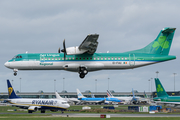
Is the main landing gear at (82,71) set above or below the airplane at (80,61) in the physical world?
below

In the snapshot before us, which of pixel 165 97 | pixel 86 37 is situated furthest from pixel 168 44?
pixel 165 97

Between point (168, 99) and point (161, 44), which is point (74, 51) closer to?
point (161, 44)

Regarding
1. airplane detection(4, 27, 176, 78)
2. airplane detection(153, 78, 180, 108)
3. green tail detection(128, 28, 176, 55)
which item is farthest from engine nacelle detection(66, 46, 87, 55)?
airplane detection(153, 78, 180, 108)

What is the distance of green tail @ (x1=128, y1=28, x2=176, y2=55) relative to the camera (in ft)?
162

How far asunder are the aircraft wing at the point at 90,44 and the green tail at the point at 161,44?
380 inches

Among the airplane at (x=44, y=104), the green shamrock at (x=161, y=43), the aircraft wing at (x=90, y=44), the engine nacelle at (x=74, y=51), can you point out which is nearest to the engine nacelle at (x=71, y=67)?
the engine nacelle at (x=74, y=51)

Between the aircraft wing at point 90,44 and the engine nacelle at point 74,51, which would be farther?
the engine nacelle at point 74,51

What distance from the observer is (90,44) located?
42906 mm

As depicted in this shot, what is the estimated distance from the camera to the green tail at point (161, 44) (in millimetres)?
49400

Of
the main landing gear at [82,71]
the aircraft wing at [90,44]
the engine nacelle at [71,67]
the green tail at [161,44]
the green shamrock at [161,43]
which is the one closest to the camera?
the aircraft wing at [90,44]

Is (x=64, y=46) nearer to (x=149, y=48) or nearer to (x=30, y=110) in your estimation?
(x=149, y=48)

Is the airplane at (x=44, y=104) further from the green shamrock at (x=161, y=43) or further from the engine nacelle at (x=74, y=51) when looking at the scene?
the green shamrock at (x=161, y=43)

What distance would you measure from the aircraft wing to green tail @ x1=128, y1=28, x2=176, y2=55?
9656 mm

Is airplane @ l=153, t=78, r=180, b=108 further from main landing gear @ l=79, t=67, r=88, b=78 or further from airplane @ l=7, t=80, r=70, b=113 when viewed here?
main landing gear @ l=79, t=67, r=88, b=78
